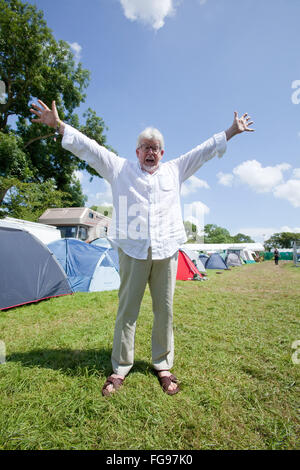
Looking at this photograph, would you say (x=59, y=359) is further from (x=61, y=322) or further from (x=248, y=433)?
(x=248, y=433)

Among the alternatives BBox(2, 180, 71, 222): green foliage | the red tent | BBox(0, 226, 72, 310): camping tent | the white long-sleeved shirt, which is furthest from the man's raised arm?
BBox(2, 180, 71, 222): green foliage

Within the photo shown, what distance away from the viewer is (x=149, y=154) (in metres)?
1.76

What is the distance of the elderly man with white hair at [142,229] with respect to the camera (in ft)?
5.43

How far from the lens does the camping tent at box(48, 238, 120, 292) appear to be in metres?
5.59

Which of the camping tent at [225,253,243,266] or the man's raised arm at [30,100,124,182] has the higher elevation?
the man's raised arm at [30,100,124,182]

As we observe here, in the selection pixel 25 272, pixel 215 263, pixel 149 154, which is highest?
pixel 149 154

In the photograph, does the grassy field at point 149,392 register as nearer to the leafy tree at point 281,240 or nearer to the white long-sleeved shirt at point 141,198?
the white long-sleeved shirt at point 141,198

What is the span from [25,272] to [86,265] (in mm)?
1867

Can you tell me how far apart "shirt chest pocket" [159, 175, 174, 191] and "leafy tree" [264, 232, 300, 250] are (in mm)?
69298

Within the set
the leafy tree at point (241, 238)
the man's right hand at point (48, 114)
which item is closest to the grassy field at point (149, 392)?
the man's right hand at point (48, 114)

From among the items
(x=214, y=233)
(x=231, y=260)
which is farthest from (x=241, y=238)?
(x=231, y=260)

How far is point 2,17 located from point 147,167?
15.6 meters

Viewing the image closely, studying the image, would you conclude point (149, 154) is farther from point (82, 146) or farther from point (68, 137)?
point (68, 137)

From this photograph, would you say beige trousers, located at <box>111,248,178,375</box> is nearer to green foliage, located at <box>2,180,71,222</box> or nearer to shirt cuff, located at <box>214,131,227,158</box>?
shirt cuff, located at <box>214,131,227,158</box>
